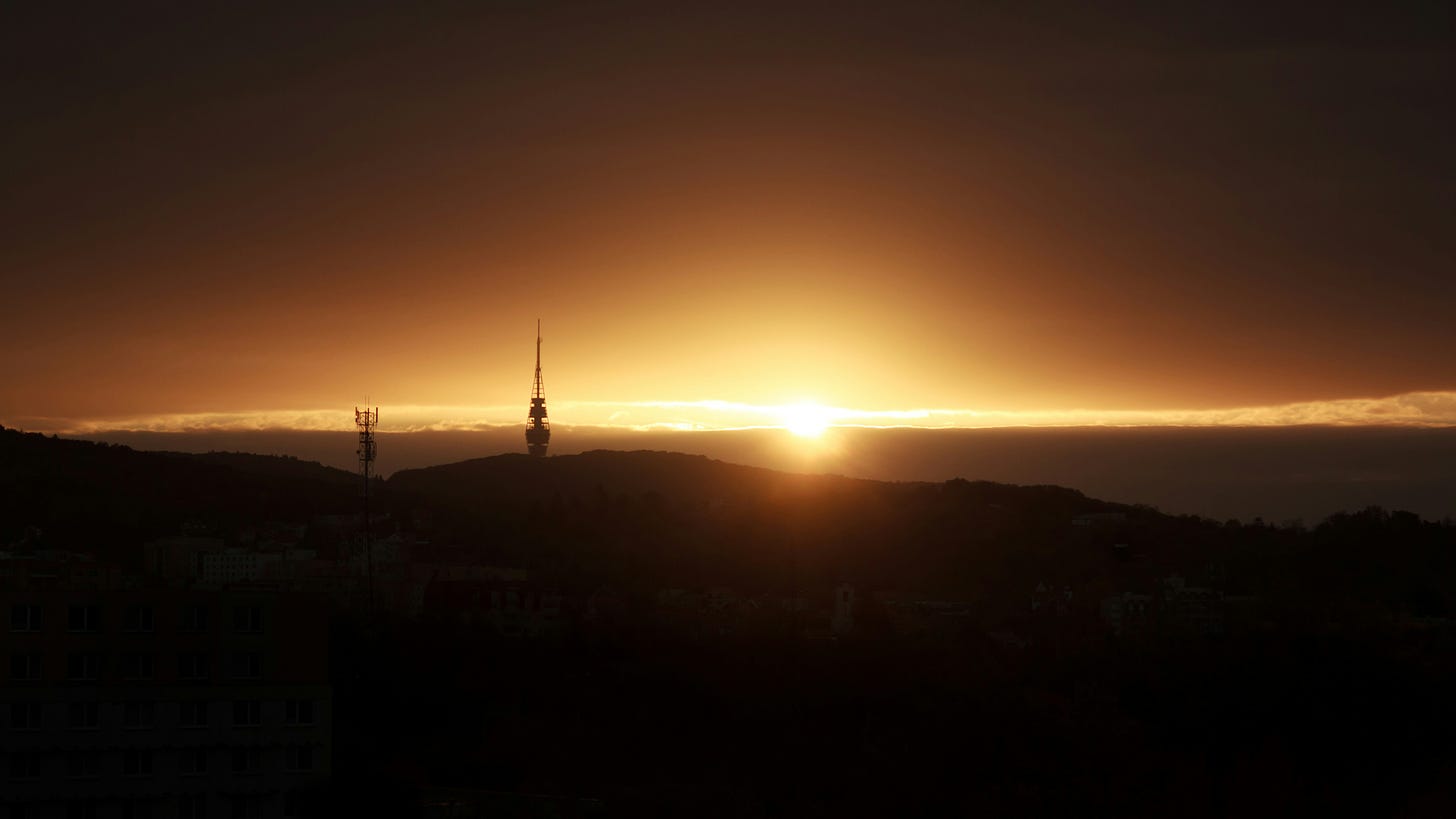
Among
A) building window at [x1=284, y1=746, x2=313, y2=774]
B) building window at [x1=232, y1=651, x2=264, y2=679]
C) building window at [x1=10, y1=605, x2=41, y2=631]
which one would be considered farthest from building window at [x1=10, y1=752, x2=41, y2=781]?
building window at [x1=284, y1=746, x2=313, y2=774]

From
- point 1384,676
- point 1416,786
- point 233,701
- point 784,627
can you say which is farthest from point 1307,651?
point 233,701

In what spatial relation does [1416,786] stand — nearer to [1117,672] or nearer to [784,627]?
[1117,672]

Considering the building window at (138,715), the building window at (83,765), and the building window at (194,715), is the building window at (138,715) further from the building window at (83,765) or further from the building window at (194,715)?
the building window at (83,765)

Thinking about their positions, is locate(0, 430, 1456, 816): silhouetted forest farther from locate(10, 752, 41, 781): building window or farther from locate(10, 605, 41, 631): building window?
locate(10, 605, 41, 631): building window

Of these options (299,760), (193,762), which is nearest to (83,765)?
(193,762)

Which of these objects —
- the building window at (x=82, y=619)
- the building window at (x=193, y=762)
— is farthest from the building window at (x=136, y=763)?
the building window at (x=82, y=619)

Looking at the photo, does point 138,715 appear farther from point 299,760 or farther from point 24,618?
point 299,760
